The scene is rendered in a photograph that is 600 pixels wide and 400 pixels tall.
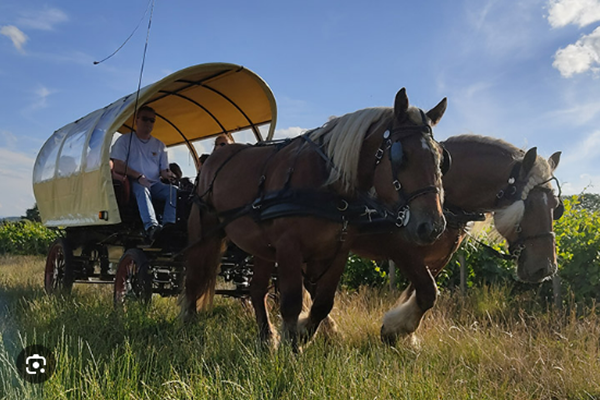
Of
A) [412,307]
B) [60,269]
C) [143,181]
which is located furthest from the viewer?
[60,269]

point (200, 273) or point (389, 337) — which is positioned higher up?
point (200, 273)

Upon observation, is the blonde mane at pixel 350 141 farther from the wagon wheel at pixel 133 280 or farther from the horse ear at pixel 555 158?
the wagon wheel at pixel 133 280

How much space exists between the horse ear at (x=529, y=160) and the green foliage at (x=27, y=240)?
17.6m

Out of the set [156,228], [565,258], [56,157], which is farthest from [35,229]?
[565,258]

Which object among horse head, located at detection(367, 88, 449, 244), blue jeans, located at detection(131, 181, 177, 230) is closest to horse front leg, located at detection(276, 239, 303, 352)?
horse head, located at detection(367, 88, 449, 244)

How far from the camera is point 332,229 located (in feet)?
10.2

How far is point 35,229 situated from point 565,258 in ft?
61.2

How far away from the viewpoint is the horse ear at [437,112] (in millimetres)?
3131

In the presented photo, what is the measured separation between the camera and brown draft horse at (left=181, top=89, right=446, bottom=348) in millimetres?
2732

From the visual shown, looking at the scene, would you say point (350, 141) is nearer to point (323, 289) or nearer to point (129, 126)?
point (323, 289)

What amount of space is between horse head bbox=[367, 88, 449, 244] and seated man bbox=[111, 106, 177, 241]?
2455 mm

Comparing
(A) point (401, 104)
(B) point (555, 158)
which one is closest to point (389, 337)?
(A) point (401, 104)

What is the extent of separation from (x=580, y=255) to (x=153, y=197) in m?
4.84

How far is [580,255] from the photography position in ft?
19.1
